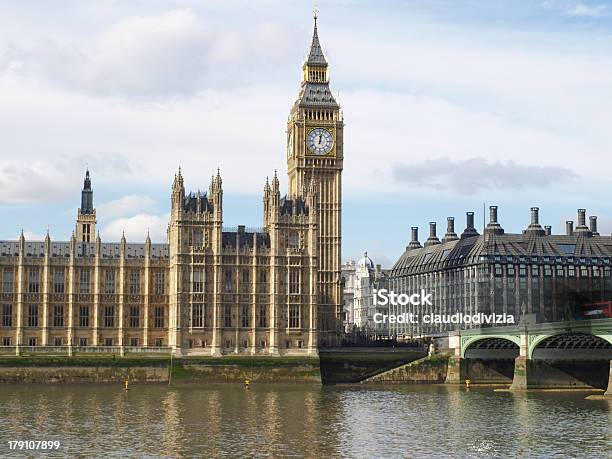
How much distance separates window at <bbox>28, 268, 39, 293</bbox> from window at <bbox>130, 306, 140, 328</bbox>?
→ 44.3 feet

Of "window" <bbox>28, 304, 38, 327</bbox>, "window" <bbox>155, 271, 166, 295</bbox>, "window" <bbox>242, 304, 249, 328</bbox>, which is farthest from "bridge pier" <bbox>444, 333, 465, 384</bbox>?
"window" <bbox>28, 304, 38, 327</bbox>

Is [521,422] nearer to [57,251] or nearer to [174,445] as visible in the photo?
[174,445]

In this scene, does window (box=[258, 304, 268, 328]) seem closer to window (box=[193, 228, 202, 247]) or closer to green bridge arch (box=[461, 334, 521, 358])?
window (box=[193, 228, 202, 247])

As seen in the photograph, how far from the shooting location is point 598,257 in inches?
7800

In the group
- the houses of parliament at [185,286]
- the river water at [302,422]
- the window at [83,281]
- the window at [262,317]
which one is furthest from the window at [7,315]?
the window at [262,317]

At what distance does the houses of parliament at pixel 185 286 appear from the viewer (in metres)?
156

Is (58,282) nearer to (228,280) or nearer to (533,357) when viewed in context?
(228,280)

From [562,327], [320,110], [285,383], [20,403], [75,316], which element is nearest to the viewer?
[20,403]

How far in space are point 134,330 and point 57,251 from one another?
15481 millimetres

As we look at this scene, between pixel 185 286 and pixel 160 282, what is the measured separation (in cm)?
1040

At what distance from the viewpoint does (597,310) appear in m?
166

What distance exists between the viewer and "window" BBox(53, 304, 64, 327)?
161500mm

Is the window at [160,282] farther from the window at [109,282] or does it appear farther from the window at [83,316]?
the window at [83,316]

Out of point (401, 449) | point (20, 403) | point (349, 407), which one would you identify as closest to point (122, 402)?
point (20, 403)
